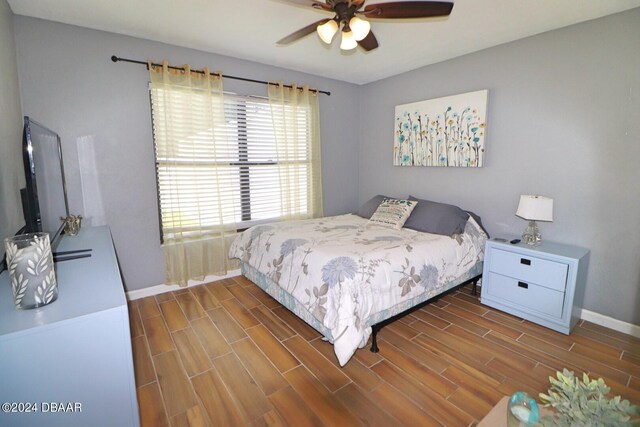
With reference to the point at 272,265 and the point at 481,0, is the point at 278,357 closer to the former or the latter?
the point at 272,265

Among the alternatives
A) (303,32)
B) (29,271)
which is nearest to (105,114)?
(303,32)

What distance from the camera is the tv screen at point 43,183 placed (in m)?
1.43

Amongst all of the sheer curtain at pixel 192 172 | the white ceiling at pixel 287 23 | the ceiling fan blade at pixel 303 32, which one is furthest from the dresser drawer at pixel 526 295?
the sheer curtain at pixel 192 172

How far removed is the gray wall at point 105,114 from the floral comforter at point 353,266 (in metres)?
0.98

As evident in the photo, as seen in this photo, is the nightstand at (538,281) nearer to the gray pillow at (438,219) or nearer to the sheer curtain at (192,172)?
the gray pillow at (438,219)

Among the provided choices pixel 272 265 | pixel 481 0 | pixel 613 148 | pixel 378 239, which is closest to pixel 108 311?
pixel 272 265

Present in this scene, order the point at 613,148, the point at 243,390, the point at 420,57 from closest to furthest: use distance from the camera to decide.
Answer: the point at 243,390, the point at 613,148, the point at 420,57

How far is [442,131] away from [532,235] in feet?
4.67

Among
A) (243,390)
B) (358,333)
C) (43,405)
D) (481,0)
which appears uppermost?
(481,0)

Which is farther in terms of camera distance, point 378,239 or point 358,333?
point 378,239

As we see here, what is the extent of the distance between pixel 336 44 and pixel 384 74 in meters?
1.18

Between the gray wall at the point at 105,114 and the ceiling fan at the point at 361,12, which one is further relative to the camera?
the gray wall at the point at 105,114

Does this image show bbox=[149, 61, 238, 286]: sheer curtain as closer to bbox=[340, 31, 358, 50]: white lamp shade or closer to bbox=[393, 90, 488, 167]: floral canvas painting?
bbox=[340, 31, 358, 50]: white lamp shade

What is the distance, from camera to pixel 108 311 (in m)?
1.16
